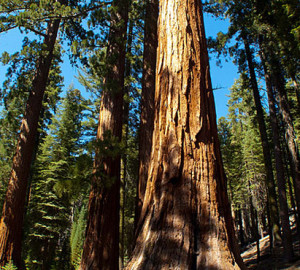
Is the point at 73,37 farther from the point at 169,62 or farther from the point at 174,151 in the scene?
the point at 174,151

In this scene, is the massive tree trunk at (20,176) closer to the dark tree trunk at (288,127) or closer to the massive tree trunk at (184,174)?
the massive tree trunk at (184,174)

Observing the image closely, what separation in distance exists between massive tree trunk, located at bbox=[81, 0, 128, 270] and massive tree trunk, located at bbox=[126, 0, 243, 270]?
2505 mm

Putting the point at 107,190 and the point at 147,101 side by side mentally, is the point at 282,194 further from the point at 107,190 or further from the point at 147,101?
the point at 107,190

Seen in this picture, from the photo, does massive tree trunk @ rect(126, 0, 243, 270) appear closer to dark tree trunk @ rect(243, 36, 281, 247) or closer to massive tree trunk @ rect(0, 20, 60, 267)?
massive tree trunk @ rect(0, 20, 60, 267)

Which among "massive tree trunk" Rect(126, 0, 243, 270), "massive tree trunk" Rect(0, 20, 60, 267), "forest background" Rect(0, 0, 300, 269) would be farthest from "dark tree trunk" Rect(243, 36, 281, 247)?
"massive tree trunk" Rect(126, 0, 243, 270)

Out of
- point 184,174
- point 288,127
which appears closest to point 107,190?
point 184,174

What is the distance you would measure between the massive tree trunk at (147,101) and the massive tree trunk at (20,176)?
3468 millimetres

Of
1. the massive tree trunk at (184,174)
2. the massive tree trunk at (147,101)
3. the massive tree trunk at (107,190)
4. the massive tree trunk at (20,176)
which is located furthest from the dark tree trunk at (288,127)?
the massive tree trunk at (20,176)

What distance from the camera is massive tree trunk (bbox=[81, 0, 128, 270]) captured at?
4141 millimetres

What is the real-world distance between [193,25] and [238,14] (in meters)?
11.9

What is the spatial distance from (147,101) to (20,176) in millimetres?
4628

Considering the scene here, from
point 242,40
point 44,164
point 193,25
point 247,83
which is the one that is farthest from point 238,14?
point 44,164

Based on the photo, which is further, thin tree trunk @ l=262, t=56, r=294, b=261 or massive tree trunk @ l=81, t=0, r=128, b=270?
thin tree trunk @ l=262, t=56, r=294, b=261

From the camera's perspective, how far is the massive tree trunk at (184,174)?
5.46 feet
